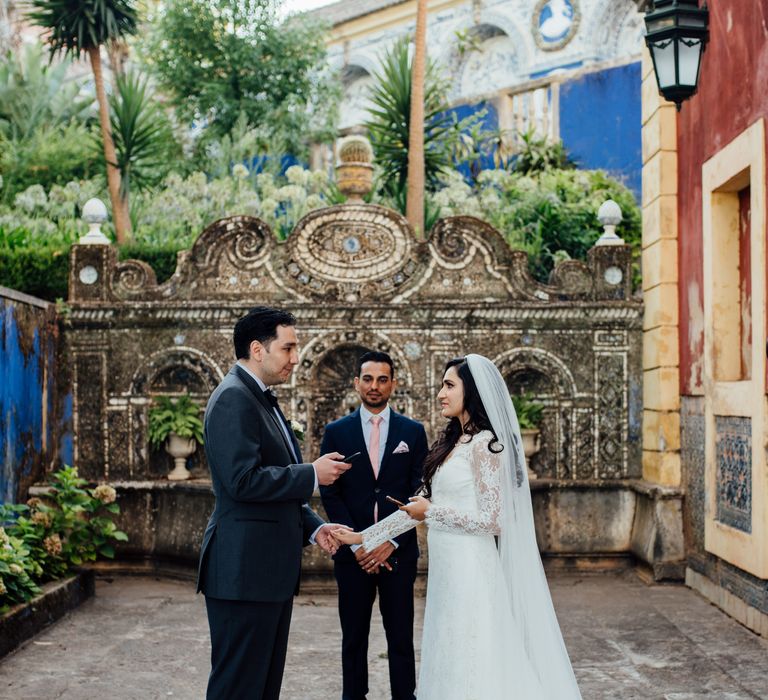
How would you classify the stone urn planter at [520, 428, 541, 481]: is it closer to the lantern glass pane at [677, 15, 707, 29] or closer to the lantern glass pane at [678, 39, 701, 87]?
the lantern glass pane at [678, 39, 701, 87]

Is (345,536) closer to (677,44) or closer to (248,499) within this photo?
→ (248,499)

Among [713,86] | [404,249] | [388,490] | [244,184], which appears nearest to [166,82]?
[244,184]

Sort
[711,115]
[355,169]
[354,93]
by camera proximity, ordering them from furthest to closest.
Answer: [354,93] < [355,169] < [711,115]

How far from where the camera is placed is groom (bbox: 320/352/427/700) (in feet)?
17.7

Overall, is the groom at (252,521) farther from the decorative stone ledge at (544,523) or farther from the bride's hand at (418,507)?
the decorative stone ledge at (544,523)

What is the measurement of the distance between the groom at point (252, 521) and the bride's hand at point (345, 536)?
504 millimetres

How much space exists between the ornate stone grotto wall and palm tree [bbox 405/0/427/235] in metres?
2.61

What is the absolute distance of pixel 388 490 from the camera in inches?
225

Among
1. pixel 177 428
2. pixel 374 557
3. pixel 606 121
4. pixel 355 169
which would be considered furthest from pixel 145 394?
pixel 606 121

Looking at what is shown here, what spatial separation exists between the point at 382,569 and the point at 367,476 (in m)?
0.50

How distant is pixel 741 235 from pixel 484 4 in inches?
641

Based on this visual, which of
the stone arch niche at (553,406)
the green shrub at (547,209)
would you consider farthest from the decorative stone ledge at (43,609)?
the green shrub at (547,209)

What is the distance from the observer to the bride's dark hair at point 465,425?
4938mm

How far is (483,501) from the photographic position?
482cm
